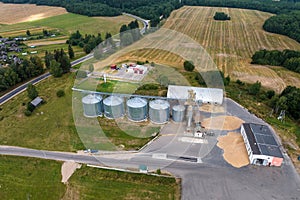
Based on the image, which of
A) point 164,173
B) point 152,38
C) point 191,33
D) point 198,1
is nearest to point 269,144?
point 164,173

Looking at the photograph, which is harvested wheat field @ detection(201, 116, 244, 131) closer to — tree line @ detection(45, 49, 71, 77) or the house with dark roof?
the house with dark roof

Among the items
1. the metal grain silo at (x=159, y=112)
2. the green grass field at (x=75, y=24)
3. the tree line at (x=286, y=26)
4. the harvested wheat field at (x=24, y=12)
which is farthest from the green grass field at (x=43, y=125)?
the harvested wheat field at (x=24, y=12)

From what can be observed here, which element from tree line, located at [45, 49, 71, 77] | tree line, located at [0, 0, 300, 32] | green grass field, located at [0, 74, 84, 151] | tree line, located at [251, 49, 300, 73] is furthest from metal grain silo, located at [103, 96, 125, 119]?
tree line, located at [0, 0, 300, 32]

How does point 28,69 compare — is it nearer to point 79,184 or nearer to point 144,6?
point 79,184

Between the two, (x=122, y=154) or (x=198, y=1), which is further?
(x=198, y=1)

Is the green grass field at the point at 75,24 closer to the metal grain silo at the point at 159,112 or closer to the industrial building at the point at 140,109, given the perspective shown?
the industrial building at the point at 140,109

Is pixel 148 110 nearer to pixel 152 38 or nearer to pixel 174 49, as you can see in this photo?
pixel 174 49

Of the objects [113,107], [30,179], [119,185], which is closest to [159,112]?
[113,107]
